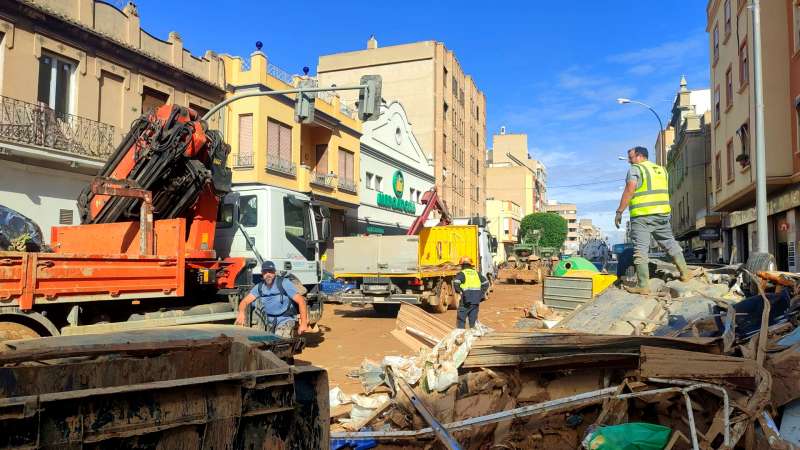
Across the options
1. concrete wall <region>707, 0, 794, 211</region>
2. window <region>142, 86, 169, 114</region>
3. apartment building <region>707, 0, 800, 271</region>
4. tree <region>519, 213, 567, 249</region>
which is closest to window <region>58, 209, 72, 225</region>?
window <region>142, 86, 169, 114</region>

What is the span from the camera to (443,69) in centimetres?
4238

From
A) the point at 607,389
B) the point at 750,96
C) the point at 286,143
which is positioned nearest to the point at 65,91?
the point at 286,143

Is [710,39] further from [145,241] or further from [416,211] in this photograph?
[145,241]

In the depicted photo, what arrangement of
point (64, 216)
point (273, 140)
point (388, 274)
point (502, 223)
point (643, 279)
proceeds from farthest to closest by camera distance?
point (502, 223) → point (273, 140) → point (64, 216) → point (388, 274) → point (643, 279)

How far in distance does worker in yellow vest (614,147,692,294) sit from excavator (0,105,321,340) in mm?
5282

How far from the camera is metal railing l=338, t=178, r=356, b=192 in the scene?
2629cm

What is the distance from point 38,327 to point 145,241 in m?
1.65

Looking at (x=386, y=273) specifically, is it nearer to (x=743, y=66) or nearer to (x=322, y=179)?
(x=322, y=179)

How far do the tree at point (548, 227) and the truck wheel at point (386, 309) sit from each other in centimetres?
5315

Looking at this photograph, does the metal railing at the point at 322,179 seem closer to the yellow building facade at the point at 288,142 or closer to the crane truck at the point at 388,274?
the yellow building facade at the point at 288,142

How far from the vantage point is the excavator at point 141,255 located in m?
4.88

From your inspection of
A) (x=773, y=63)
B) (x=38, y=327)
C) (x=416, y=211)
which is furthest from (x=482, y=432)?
(x=416, y=211)

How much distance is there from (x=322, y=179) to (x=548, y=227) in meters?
47.2

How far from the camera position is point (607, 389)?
3732 mm
